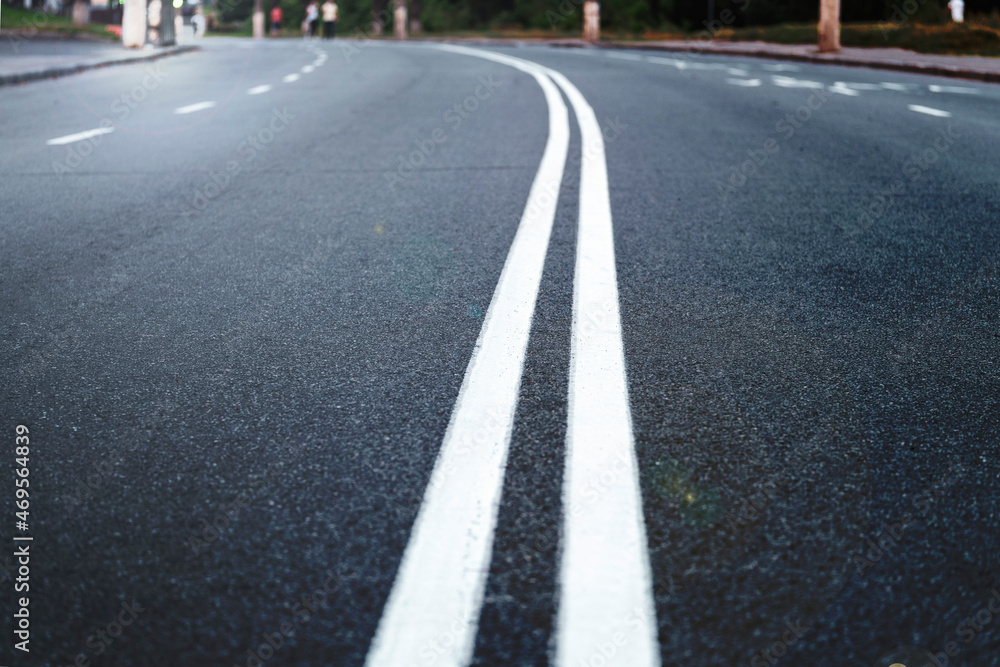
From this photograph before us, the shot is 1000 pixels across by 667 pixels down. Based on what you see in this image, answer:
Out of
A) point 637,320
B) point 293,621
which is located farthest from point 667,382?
point 293,621

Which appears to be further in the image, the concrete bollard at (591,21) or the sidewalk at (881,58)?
the concrete bollard at (591,21)

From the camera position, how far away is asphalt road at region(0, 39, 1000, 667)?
5.99 feet

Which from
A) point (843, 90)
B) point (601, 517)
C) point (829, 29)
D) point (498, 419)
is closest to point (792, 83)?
point (843, 90)

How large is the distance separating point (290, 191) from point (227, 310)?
2.64 metres

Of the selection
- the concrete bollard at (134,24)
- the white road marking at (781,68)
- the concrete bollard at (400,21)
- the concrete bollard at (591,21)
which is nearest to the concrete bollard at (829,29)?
the white road marking at (781,68)

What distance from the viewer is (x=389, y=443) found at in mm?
2545

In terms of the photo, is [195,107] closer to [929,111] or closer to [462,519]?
[929,111]

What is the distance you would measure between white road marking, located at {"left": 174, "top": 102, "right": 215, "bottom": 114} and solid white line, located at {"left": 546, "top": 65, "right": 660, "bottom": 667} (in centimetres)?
835

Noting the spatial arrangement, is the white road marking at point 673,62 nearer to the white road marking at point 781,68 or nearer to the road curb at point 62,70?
the white road marking at point 781,68

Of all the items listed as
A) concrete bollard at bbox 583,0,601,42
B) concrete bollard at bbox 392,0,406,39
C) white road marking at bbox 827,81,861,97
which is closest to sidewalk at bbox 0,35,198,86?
white road marking at bbox 827,81,861,97

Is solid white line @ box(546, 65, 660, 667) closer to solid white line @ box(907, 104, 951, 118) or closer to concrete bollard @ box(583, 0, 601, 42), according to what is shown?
solid white line @ box(907, 104, 951, 118)

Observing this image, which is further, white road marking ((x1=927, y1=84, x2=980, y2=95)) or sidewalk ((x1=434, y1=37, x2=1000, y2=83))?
sidewalk ((x1=434, y1=37, x2=1000, y2=83))

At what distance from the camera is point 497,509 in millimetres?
2178

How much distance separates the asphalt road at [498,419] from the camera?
1827 millimetres
